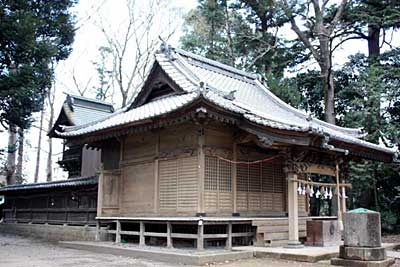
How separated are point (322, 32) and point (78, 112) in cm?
1262

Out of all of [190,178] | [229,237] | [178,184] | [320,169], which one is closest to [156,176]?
[178,184]

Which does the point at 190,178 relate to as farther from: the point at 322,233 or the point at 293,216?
the point at 322,233

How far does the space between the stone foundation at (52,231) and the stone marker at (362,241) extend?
8383 mm

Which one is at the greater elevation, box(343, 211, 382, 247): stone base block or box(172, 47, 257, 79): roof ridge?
box(172, 47, 257, 79): roof ridge

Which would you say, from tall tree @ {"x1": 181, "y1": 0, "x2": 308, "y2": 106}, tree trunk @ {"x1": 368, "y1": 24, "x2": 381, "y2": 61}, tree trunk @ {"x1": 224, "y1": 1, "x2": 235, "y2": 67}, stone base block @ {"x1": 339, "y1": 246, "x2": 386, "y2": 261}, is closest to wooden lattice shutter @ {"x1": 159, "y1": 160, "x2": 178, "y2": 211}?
stone base block @ {"x1": 339, "y1": 246, "x2": 386, "y2": 261}

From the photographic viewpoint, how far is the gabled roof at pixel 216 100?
973 centimetres

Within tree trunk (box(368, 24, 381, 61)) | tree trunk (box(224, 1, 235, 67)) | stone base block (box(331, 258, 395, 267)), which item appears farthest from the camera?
tree trunk (box(224, 1, 235, 67))

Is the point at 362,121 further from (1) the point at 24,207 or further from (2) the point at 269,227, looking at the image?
(1) the point at 24,207

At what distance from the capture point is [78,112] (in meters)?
20.2

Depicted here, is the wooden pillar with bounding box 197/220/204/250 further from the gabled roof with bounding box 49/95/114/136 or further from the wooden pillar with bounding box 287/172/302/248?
the gabled roof with bounding box 49/95/114/136

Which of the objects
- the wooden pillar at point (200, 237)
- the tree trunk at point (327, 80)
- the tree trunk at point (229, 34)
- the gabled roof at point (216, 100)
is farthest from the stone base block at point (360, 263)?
the tree trunk at point (229, 34)

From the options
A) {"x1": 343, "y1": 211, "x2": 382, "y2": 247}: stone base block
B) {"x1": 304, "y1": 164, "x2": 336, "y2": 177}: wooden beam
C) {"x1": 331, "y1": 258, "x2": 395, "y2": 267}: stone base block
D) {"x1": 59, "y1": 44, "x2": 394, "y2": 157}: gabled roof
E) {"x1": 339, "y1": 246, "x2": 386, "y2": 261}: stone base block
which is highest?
{"x1": 59, "y1": 44, "x2": 394, "y2": 157}: gabled roof

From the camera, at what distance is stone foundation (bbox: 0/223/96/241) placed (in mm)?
14170

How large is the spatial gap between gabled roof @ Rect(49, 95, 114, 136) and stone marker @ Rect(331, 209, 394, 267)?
46.1 ft
